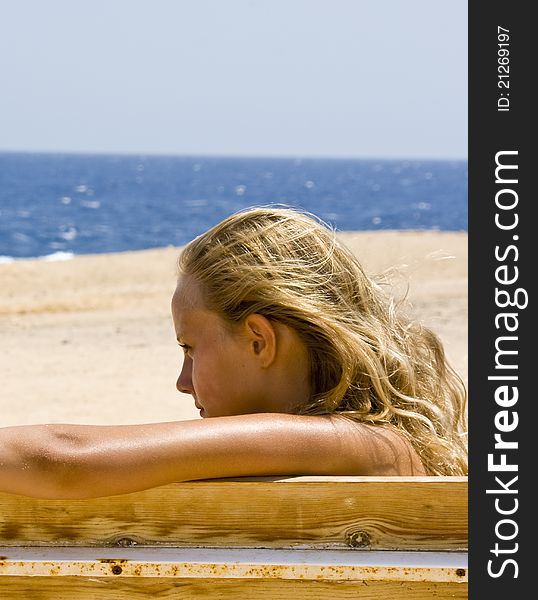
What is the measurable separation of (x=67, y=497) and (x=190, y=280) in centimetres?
69

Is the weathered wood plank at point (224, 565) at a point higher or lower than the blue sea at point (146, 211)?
lower

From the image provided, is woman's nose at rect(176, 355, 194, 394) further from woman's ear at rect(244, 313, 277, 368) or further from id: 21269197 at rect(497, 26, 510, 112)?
id: 21269197 at rect(497, 26, 510, 112)

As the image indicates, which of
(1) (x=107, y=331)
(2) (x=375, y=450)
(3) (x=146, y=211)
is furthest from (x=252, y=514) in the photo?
(3) (x=146, y=211)

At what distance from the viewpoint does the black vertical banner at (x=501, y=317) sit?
1.90 m

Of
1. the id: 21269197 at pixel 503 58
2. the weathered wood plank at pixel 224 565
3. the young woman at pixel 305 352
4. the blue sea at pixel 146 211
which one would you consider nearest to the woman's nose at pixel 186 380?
the young woman at pixel 305 352

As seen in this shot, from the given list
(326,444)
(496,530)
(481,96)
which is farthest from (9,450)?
(481,96)

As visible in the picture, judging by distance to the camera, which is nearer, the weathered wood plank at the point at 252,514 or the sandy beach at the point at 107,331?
the weathered wood plank at the point at 252,514

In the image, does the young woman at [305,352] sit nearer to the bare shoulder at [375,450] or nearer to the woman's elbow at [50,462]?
the bare shoulder at [375,450]

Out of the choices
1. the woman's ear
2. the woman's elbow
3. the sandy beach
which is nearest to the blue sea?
the sandy beach

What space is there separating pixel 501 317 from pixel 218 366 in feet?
2.13

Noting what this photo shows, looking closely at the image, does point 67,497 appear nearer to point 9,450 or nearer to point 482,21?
point 9,450

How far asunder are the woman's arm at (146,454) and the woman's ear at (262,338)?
328 millimetres

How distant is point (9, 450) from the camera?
5.93 feet

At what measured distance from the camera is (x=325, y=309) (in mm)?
2295
